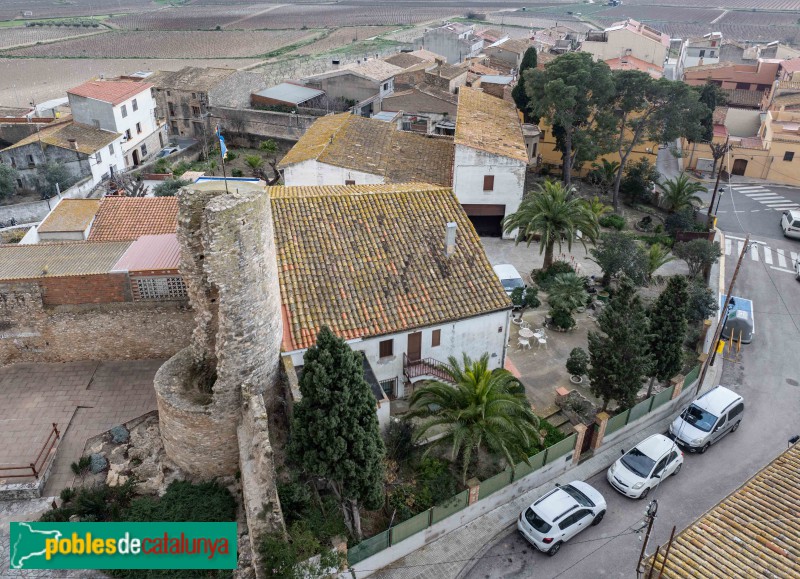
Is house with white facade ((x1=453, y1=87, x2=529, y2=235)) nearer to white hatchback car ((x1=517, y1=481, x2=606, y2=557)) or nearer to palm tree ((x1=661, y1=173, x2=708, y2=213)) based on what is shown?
palm tree ((x1=661, y1=173, x2=708, y2=213))

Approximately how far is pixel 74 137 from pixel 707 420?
46538mm

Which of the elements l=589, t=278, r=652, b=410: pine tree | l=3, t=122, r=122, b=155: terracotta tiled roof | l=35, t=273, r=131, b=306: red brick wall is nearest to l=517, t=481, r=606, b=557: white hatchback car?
l=589, t=278, r=652, b=410: pine tree

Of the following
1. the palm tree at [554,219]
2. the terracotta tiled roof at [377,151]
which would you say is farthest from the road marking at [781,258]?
the terracotta tiled roof at [377,151]

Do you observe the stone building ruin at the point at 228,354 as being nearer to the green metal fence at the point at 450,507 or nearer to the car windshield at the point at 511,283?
the green metal fence at the point at 450,507

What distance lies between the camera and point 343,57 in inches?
3334

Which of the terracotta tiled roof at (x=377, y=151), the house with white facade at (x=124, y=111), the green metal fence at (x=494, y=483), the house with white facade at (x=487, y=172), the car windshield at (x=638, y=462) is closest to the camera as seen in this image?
the green metal fence at (x=494, y=483)

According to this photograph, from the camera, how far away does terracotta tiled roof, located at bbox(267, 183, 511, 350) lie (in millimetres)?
19281

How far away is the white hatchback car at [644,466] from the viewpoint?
18906 millimetres

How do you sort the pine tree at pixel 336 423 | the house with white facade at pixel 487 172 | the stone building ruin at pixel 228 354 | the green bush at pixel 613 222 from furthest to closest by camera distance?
the green bush at pixel 613 222 < the house with white facade at pixel 487 172 < the pine tree at pixel 336 423 < the stone building ruin at pixel 228 354

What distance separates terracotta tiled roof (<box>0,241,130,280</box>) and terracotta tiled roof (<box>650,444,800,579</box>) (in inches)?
741

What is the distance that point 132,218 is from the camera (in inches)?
1104

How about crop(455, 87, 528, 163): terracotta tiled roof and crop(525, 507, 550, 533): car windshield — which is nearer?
crop(525, 507, 550, 533): car windshield

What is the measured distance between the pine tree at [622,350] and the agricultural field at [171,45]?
102 meters

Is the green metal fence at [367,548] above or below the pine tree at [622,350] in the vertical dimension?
below
